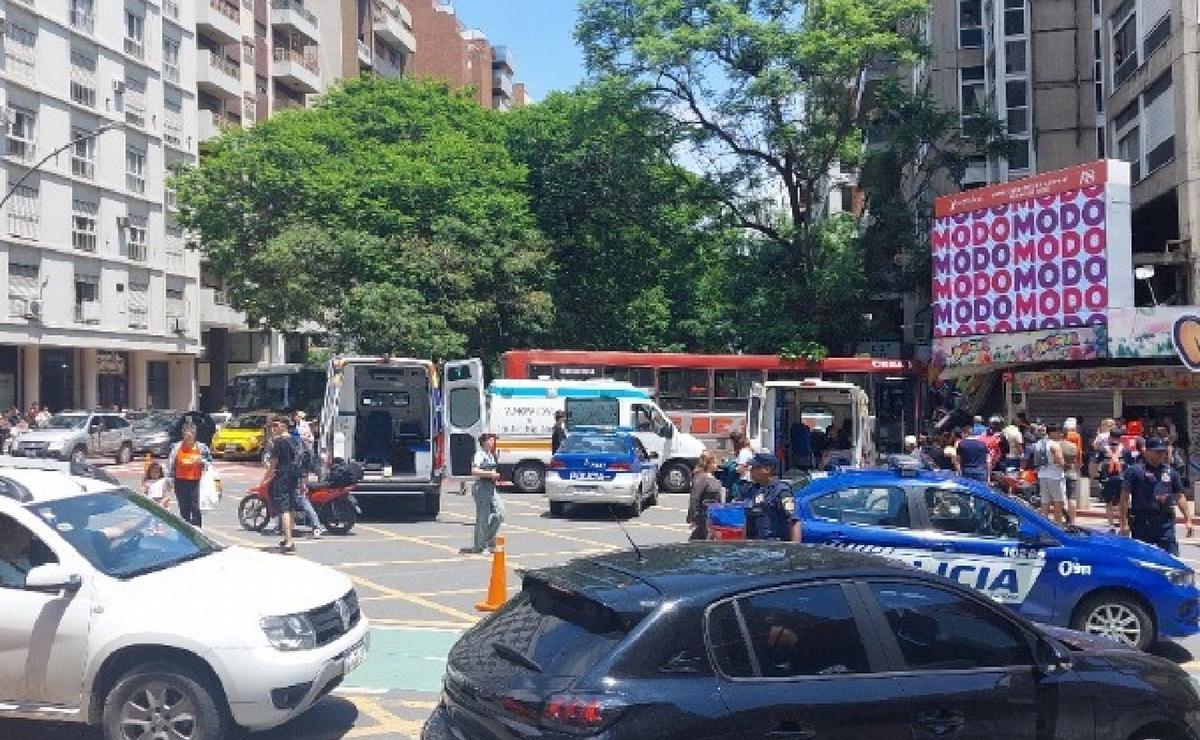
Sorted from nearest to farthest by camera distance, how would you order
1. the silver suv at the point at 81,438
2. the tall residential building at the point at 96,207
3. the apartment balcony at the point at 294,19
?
the silver suv at the point at 81,438, the tall residential building at the point at 96,207, the apartment balcony at the point at 294,19

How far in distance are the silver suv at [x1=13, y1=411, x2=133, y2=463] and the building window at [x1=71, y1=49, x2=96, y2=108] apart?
47.4 ft

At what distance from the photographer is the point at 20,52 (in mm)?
40312

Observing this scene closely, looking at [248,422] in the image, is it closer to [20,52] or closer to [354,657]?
[20,52]

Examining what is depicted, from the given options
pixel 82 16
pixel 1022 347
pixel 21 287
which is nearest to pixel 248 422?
pixel 21 287

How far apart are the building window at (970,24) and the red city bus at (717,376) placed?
1911 cm

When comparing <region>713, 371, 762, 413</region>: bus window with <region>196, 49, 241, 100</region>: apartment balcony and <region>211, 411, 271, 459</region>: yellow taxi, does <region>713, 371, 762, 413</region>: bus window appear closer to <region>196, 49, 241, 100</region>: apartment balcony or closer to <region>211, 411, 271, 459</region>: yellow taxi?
<region>211, 411, 271, 459</region>: yellow taxi

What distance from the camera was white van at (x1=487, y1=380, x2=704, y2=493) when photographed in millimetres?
25016

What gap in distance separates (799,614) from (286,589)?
11.6 ft

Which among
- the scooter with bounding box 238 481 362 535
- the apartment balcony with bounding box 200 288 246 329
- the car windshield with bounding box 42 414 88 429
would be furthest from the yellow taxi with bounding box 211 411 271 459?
the scooter with bounding box 238 481 362 535

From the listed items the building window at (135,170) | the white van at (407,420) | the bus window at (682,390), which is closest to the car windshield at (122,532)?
the white van at (407,420)

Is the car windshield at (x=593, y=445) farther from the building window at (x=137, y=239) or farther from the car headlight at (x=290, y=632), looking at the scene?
the building window at (x=137, y=239)

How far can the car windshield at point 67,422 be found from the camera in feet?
113

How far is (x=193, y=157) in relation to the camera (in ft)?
169

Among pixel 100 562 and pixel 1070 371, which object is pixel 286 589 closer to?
pixel 100 562
